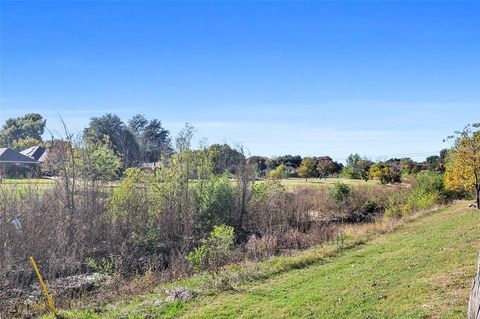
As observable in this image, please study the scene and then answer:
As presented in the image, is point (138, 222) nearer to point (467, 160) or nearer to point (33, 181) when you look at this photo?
point (33, 181)

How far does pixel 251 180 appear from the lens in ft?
78.6

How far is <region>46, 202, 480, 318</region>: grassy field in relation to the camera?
22.9 feet

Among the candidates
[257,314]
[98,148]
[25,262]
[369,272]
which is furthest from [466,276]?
[98,148]

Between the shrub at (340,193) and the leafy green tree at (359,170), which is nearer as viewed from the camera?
the shrub at (340,193)

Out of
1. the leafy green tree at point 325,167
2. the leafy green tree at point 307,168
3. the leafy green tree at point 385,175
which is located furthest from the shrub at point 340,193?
the leafy green tree at point 325,167

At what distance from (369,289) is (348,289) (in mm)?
423

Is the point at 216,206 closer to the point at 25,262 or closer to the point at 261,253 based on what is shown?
the point at 261,253

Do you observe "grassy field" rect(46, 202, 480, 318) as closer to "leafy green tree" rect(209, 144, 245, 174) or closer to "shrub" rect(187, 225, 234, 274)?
"shrub" rect(187, 225, 234, 274)

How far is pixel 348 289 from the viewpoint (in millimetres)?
8461

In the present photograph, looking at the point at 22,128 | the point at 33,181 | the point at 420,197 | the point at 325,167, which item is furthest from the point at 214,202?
the point at 22,128

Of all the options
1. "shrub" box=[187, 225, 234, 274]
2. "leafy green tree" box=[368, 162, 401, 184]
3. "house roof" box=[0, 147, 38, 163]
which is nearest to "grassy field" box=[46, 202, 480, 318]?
"shrub" box=[187, 225, 234, 274]

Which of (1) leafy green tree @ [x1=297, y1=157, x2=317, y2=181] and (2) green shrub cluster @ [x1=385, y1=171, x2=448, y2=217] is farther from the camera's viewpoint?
(1) leafy green tree @ [x1=297, y1=157, x2=317, y2=181]

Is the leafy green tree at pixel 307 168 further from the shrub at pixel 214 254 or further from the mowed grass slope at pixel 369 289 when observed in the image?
the shrub at pixel 214 254

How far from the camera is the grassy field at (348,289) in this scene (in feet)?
22.9
